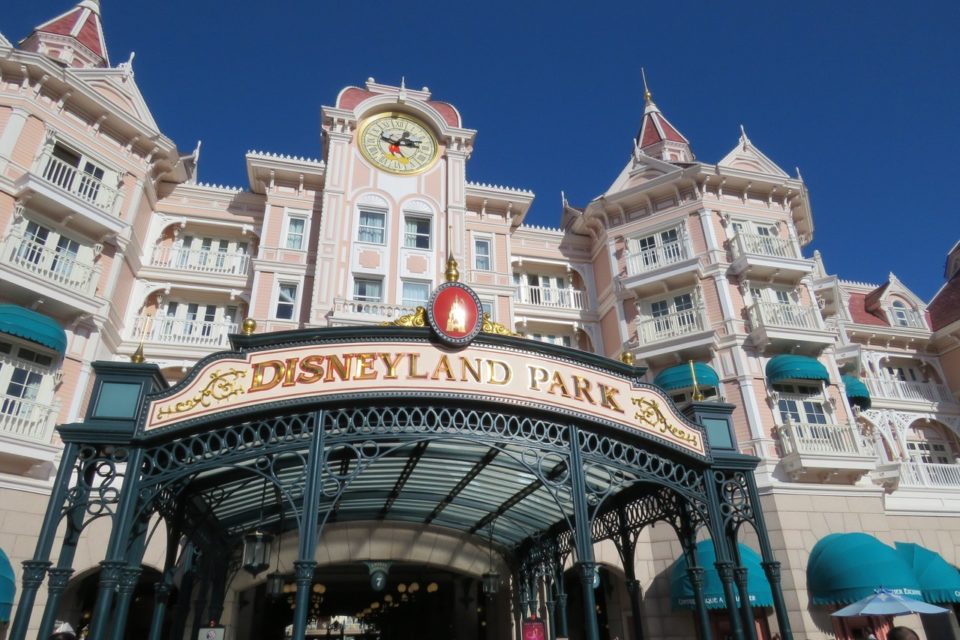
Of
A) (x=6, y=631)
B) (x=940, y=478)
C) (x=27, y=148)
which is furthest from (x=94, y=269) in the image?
(x=940, y=478)

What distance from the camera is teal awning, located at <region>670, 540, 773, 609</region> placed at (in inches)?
637

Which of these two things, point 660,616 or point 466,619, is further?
point 466,619

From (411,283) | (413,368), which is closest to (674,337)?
(411,283)

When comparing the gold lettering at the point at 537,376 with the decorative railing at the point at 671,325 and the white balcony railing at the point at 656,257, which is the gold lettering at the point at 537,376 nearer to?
the decorative railing at the point at 671,325

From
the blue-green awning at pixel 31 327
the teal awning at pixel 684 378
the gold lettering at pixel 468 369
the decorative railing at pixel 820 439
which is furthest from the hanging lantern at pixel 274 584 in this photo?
the decorative railing at pixel 820 439

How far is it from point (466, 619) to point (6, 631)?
14.4 metres

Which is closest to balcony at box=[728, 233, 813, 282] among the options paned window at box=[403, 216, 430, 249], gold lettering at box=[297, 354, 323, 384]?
paned window at box=[403, 216, 430, 249]

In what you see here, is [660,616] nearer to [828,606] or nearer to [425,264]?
[828,606]

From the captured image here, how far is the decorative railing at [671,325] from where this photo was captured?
905 inches

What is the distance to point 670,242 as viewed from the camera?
2498 centimetres

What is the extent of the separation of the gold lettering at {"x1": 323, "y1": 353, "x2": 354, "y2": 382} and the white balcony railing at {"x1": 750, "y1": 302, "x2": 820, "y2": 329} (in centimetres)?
1741

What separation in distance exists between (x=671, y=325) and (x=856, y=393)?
7.59 metres

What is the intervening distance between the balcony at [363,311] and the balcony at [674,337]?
8.88m

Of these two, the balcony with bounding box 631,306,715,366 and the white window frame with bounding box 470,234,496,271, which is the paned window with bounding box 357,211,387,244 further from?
the balcony with bounding box 631,306,715,366
